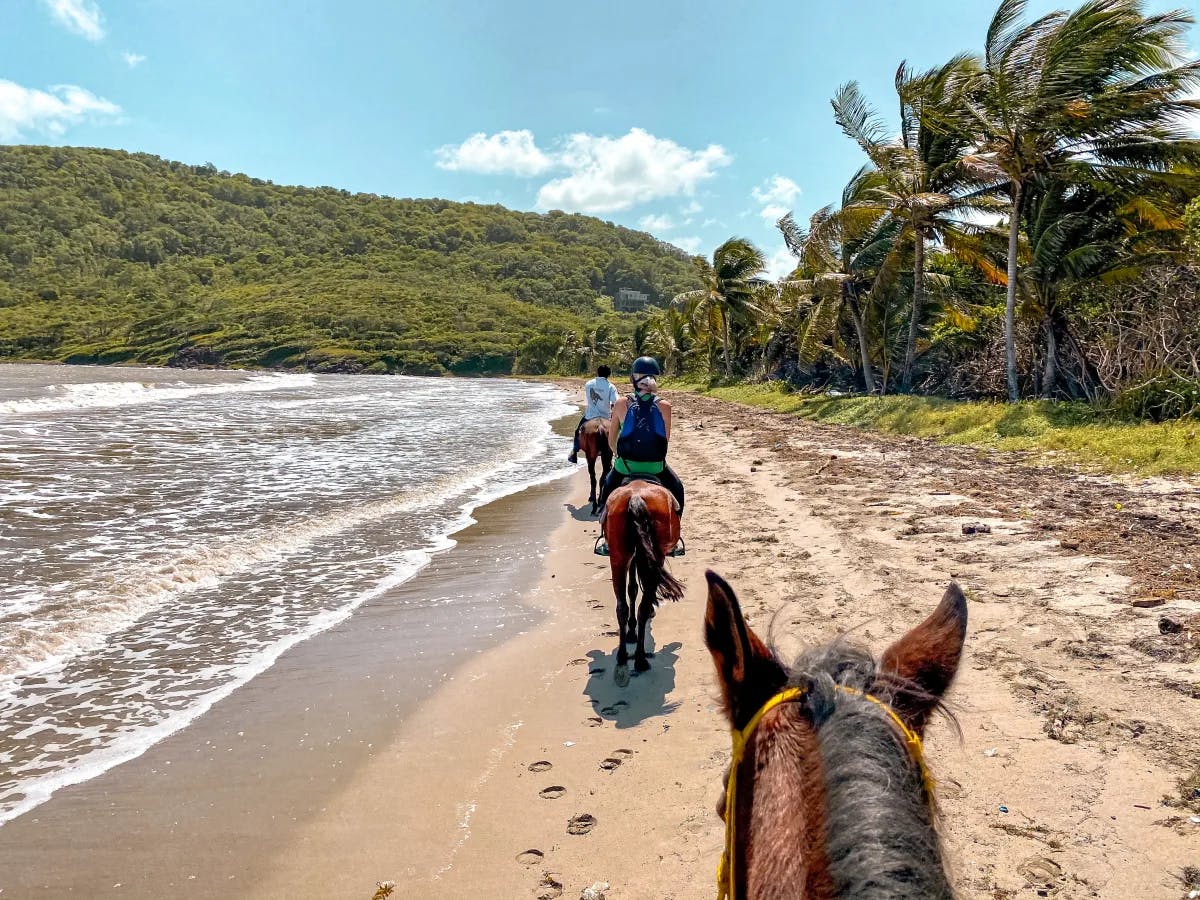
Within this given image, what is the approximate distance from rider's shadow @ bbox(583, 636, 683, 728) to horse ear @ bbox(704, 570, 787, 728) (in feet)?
10.00

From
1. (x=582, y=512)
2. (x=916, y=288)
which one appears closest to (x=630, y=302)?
(x=916, y=288)

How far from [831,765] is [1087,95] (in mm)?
18940

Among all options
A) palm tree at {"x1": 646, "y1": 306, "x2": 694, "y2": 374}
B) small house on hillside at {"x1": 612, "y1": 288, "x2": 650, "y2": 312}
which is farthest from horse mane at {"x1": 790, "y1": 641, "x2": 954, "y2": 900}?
small house on hillside at {"x1": 612, "y1": 288, "x2": 650, "y2": 312}

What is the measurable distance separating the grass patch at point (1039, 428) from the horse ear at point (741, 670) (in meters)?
10.5

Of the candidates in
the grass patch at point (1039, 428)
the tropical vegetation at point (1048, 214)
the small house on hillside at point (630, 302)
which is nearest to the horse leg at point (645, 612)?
the grass patch at point (1039, 428)

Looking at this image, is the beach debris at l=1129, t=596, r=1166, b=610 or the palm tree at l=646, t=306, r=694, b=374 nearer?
the beach debris at l=1129, t=596, r=1166, b=610

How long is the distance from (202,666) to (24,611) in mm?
2150

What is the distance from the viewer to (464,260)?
16000 cm

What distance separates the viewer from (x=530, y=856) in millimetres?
3094

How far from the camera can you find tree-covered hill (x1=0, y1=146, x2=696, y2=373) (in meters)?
102

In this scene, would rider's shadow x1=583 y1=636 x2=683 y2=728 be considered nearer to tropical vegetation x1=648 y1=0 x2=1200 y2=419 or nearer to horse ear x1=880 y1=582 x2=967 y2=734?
horse ear x1=880 y1=582 x2=967 y2=734

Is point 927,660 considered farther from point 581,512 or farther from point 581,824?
point 581,512

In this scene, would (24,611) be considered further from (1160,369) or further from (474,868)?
(1160,369)

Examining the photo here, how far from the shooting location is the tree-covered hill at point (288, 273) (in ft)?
334
